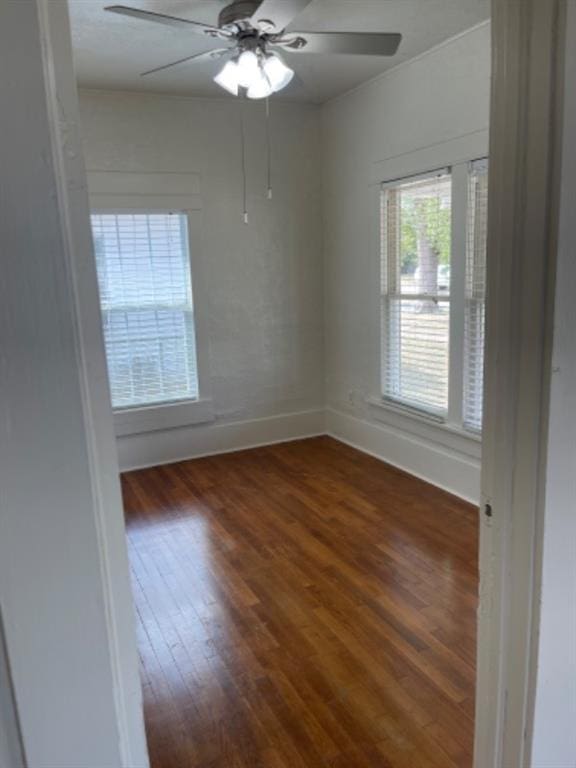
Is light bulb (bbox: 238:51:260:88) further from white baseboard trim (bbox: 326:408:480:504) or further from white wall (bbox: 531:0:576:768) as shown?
white baseboard trim (bbox: 326:408:480:504)

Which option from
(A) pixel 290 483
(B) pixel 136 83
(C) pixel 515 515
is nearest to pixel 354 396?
(A) pixel 290 483

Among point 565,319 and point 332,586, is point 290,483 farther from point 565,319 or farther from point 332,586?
point 565,319

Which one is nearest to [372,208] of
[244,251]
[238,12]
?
[244,251]

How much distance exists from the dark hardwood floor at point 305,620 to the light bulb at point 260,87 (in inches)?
89.0

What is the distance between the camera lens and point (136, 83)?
364 cm

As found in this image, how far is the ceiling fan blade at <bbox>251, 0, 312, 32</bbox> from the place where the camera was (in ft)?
6.48

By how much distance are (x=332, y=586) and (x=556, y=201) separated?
209cm

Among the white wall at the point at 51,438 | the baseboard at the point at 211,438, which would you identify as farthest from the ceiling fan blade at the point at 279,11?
the baseboard at the point at 211,438

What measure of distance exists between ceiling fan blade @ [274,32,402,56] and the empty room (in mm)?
22

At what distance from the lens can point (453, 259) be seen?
3.29 metres

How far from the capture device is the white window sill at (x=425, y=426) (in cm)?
336

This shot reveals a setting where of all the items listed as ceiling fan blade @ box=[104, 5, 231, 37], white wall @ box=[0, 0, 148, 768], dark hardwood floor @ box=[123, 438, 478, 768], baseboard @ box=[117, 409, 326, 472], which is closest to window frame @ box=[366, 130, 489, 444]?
dark hardwood floor @ box=[123, 438, 478, 768]

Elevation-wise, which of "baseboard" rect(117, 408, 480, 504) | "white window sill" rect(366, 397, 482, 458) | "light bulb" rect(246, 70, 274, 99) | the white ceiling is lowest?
"baseboard" rect(117, 408, 480, 504)

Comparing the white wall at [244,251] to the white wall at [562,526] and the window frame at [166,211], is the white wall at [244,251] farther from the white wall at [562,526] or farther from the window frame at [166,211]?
the white wall at [562,526]
